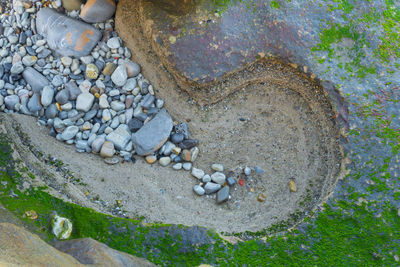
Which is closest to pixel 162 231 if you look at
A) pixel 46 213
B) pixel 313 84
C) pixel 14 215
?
pixel 46 213

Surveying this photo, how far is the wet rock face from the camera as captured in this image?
243 inches

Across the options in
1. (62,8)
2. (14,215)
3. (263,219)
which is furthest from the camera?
(62,8)

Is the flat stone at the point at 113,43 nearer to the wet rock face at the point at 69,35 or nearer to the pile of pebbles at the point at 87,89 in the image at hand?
the pile of pebbles at the point at 87,89

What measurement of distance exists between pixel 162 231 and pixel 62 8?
14.1 ft

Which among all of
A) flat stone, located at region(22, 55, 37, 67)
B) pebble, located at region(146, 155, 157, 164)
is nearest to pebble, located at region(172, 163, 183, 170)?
pebble, located at region(146, 155, 157, 164)

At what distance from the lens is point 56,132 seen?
5.73 m

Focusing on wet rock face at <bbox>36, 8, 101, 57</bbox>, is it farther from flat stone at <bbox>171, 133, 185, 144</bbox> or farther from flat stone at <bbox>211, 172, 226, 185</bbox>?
flat stone at <bbox>211, 172, 226, 185</bbox>

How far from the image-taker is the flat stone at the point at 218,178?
555 cm

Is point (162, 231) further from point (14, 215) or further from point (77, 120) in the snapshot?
point (77, 120)

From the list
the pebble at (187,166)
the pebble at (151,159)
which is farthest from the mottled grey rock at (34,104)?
the pebble at (187,166)

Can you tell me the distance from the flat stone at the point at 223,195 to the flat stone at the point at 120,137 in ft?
5.08

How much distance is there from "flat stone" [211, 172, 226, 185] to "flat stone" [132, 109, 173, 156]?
90 cm

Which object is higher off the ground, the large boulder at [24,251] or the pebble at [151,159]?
the large boulder at [24,251]

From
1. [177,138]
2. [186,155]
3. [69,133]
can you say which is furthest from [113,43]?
[186,155]
